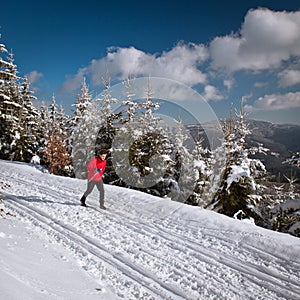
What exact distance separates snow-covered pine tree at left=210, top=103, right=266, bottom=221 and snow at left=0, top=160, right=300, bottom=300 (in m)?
5.48

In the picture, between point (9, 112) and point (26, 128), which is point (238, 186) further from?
point (26, 128)

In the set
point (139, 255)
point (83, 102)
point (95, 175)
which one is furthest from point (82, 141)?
point (139, 255)

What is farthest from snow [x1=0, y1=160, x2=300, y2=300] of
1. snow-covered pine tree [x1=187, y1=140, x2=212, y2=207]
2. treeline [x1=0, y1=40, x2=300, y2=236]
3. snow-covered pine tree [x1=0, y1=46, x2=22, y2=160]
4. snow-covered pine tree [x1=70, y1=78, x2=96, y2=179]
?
snow-covered pine tree [x1=0, y1=46, x2=22, y2=160]

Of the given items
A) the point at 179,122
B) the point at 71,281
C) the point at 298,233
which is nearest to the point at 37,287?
the point at 71,281

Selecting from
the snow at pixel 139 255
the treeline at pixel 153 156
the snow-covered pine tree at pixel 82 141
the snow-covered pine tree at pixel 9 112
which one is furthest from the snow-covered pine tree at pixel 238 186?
the snow-covered pine tree at pixel 9 112

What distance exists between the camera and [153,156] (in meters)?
18.8

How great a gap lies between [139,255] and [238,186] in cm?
1022

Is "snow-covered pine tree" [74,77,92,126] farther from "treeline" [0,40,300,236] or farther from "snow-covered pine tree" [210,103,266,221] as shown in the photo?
"snow-covered pine tree" [210,103,266,221]

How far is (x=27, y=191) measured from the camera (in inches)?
452

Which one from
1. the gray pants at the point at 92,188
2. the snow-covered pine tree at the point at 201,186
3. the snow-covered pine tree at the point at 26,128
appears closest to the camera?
the gray pants at the point at 92,188

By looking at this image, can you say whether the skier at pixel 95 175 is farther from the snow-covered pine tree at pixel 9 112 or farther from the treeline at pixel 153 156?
the snow-covered pine tree at pixel 9 112

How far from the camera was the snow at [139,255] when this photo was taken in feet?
14.2

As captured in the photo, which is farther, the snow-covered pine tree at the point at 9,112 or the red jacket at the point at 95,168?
the snow-covered pine tree at the point at 9,112

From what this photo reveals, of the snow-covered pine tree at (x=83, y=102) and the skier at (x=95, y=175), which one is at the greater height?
the snow-covered pine tree at (x=83, y=102)
